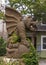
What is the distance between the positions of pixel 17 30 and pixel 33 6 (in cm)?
650

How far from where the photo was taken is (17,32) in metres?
11.5

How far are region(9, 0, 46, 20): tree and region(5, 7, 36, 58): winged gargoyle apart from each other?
5.39 meters

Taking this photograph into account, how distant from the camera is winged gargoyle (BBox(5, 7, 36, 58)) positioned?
11047mm

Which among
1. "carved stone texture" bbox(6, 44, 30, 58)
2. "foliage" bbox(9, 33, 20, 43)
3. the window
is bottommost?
the window

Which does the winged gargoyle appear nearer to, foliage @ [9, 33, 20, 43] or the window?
foliage @ [9, 33, 20, 43]

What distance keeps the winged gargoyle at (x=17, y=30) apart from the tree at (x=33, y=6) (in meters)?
5.39

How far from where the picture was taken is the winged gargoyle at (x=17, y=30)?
1105 cm

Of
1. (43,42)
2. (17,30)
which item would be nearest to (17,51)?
(17,30)

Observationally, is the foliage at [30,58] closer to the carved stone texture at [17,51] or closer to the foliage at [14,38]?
the carved stone texture at [17,51]

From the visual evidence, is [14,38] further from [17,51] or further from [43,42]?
[43,42]

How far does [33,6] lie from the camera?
1761 centimetres

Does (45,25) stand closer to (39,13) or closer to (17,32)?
(39,13)

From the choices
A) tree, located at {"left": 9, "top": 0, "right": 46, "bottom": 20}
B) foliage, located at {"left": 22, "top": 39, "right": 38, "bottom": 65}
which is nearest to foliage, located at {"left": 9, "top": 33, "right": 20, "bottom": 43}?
foliage, located at {"left": 22, "top": 39, "right": 38, "bottom": 65}

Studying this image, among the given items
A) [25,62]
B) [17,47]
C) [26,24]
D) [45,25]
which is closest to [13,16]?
[26,24]
